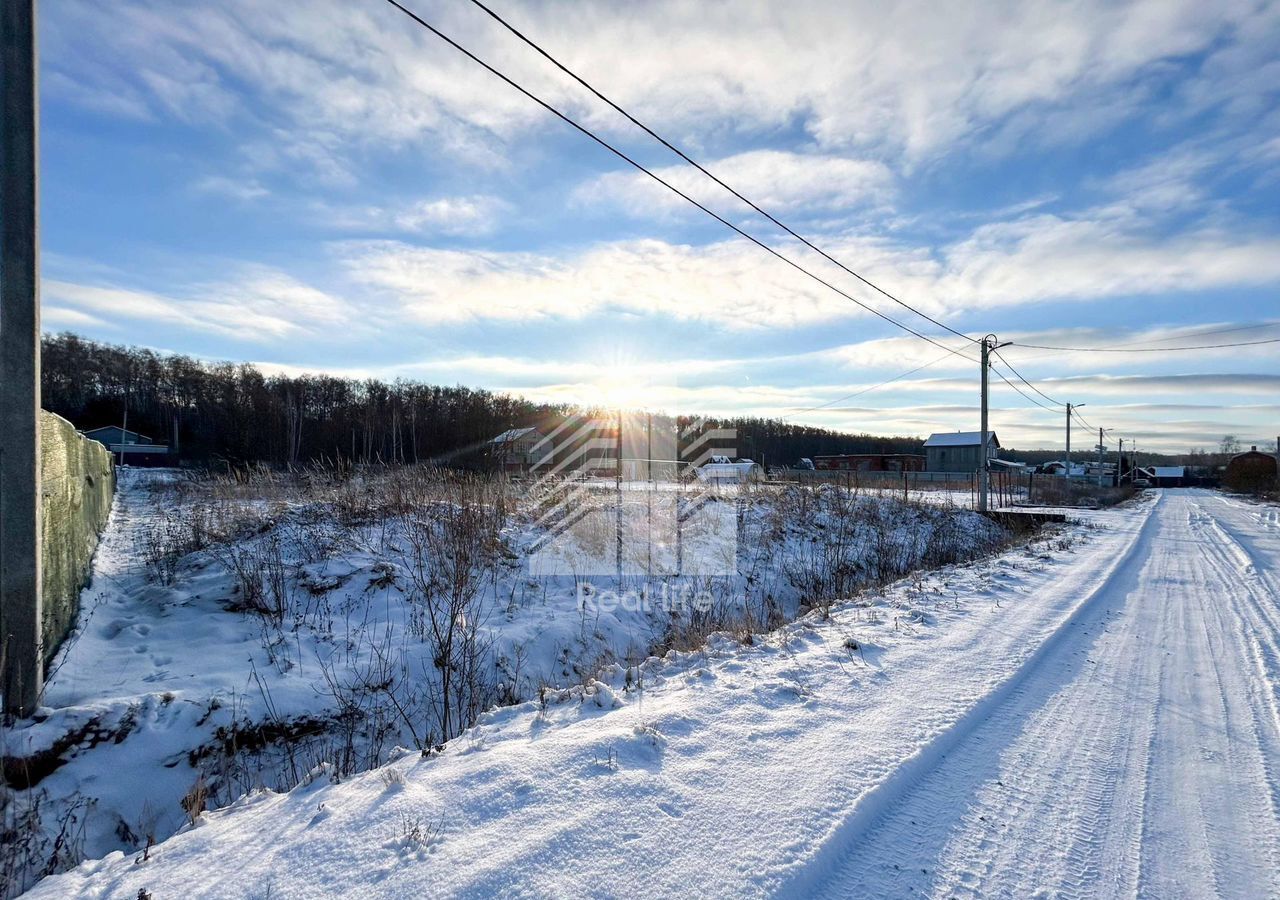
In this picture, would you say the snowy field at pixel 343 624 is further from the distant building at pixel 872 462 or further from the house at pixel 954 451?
the house at pixel 954 451

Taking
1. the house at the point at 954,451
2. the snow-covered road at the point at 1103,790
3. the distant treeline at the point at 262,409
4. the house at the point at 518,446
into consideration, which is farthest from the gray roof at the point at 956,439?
the snow-covered road at the point at 1103,790

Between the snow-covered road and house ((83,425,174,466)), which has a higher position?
house ((83,425,174,466))

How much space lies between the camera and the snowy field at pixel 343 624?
14.8 feet

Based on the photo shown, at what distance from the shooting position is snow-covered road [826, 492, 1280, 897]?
2.54 m

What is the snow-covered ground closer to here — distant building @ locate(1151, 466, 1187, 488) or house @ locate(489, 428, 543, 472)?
house @ locate(489, 428, 543, 472)

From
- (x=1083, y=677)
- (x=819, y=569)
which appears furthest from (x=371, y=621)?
(x=819, y=569)

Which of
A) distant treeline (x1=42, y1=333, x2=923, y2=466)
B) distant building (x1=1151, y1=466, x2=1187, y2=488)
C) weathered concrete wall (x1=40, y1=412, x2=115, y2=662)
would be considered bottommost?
distant building (x1=1151, y1=466, x2=1187, y2=488)

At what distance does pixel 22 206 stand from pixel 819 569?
1308 centimetres

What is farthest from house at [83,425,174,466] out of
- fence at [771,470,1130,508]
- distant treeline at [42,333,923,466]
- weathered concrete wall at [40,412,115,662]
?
weathered concrete wall at [40,412,115,662]

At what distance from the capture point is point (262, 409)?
56.4 m

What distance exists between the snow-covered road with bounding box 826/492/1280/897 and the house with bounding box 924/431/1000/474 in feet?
199

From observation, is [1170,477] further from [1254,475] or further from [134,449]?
[134,449]

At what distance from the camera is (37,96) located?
4.54m

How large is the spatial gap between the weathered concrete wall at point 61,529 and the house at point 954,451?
64.6 m
